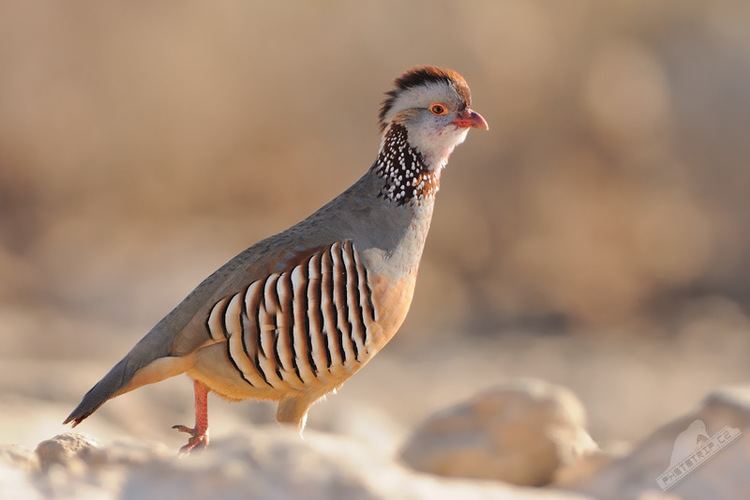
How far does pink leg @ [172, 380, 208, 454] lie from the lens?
502cm

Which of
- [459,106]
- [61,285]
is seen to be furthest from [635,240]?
[459,106]

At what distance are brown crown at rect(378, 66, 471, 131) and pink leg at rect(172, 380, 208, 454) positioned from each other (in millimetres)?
1418

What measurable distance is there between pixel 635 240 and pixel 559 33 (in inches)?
115

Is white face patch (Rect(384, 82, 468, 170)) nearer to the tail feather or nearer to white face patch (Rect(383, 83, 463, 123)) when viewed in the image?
white face patch (Rect(383, 83, 463, 123))

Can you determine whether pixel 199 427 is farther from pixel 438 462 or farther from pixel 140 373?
pixel 438 462

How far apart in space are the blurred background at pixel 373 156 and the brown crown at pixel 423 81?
31.7 ft

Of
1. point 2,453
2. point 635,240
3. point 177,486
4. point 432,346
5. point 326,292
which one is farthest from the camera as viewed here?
point 635,240

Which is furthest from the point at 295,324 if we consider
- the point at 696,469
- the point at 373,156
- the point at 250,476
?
the point at 373,156

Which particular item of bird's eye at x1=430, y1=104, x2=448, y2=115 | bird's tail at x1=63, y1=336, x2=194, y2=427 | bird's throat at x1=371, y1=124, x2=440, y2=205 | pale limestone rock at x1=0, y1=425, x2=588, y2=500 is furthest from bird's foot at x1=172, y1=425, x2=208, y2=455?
pale limestone rock at x1=0, y1=425, x2=588, y2=500

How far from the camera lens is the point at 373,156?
15992 mm

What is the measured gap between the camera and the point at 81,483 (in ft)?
9.11

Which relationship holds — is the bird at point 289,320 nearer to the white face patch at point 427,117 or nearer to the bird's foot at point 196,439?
the bird's foot at point 196,439

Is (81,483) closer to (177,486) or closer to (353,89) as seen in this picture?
(177,486)

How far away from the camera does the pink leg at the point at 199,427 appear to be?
502cm
